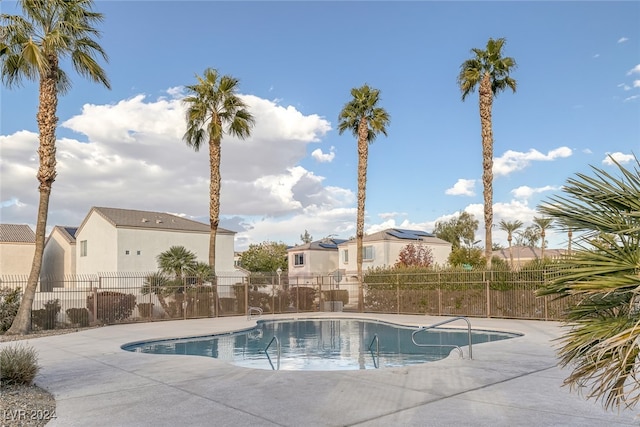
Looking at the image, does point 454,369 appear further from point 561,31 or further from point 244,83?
point 244,83

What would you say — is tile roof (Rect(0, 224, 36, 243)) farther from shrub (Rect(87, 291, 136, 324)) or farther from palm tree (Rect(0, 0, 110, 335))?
palm tree (Rect(0, 0, 110, 335))

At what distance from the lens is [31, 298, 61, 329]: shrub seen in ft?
58.2

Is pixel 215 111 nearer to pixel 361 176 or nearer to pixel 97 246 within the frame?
pixel 361 176

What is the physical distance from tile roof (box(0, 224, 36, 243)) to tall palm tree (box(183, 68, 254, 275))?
21616 millimetres

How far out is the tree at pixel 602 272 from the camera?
3231mm

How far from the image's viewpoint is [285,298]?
2564 centimetres

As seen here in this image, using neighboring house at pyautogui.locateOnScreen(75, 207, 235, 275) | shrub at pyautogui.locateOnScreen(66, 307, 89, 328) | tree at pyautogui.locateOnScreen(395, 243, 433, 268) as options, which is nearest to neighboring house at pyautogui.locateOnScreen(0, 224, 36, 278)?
neighboring house at pyautogui.locateOnScreen(75, 207, 235, 275)

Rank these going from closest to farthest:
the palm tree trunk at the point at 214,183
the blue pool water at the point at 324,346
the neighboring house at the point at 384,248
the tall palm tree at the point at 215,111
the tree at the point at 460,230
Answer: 1. the blue pool water at the point at 324,346
2. the palm tree trunk at the point at 214,183
3. the tall palm tree at the point at 215,111
4. the neighboring house at the point at 384,248
5. the tree at the point at 460,230

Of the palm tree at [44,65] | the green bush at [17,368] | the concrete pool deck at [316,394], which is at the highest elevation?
the palm tree at [44,65]

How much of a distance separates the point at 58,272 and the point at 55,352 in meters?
31.6

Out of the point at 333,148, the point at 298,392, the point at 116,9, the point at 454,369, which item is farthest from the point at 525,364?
the point at 333,148

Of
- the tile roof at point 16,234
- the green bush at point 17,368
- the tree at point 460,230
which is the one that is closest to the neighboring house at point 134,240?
the tile roof at point 16,234

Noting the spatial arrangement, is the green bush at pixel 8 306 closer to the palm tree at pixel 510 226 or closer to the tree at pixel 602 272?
the tree at pixel 602 272

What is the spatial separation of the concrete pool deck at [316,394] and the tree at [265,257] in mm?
49336
